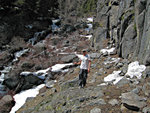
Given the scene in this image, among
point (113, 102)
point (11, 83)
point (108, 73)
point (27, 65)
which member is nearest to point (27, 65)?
point (27, 65)

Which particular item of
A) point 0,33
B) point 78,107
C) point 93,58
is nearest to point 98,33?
point 93,58

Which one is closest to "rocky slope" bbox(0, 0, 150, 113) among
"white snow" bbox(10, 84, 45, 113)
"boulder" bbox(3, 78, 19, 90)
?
"boulder" bbox(3, 78, 19, 90)

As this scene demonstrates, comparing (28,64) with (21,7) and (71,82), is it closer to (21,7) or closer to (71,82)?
(71,82)

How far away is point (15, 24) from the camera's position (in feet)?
92.2

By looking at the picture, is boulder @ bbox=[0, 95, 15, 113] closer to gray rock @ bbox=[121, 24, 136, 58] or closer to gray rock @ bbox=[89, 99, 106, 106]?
gray rock @ bbox=[89, 99, 106, 106]

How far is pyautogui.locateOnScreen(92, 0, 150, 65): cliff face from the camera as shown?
21.7 feet

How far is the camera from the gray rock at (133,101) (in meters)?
4.00

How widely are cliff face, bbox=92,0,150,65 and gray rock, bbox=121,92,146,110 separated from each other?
237 cm

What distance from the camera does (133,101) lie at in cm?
418

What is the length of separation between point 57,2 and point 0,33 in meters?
22.5

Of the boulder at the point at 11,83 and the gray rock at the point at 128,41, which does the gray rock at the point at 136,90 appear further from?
the boulder at the point at 11,83

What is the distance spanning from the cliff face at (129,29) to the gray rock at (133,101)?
237 centimetres

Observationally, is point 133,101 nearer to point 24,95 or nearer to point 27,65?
point 24,95

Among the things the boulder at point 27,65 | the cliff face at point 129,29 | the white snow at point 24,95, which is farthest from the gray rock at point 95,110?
the boulder at point 27,65
